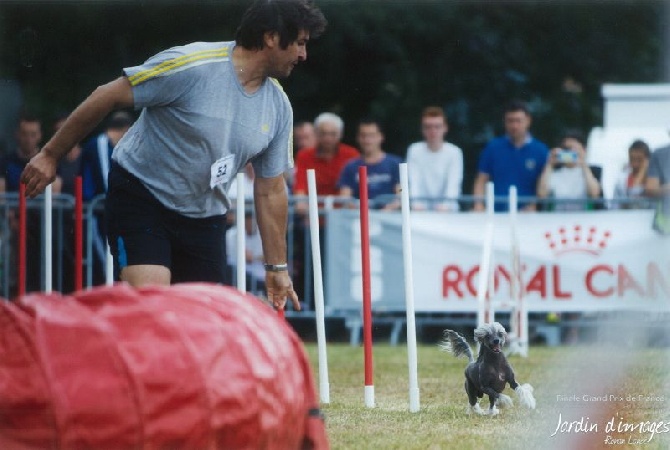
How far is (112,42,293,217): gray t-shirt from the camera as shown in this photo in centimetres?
502

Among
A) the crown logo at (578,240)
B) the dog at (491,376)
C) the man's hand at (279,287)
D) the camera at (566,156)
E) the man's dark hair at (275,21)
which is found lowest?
the dog at (491,376)

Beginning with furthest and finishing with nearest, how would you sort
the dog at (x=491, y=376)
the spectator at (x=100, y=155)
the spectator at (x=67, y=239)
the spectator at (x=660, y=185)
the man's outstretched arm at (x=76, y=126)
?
1. the spectator at (x=67, y=239)
2. the spectator at (x=660, y=185)
3. the spectator at (x=100, y=155)
4. the dog at (x=491, y=376)
5. the man's outstretched arm at (x=76, y=126)

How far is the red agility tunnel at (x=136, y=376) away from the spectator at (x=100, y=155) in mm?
6813

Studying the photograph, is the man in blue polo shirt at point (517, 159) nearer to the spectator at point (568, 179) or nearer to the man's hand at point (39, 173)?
the spectator at point (568, 179)

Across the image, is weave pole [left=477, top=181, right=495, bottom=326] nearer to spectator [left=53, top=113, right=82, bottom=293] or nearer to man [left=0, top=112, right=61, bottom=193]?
spectator [left=53, top=113, right=82, bottom=293]

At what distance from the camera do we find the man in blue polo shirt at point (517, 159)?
11320mm

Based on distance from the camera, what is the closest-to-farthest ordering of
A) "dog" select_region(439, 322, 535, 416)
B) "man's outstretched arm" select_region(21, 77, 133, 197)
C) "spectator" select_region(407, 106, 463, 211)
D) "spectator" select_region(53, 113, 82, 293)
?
"man's outstretched arm" select_region(21, 77, 133, 197), "dog" select_region(439, 322, 535, 416), "spectator" select_region(53, 113, 82, 293), "spectator" select_region(407, 106, 463, 211)

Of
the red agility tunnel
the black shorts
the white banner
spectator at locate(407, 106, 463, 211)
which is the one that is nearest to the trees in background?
spectator at locate(407, 106, 463, 211)

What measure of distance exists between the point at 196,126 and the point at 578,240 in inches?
254

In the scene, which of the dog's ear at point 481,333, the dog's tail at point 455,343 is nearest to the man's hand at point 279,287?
the dog's ear at point 481,333

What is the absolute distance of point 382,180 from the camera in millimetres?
11297

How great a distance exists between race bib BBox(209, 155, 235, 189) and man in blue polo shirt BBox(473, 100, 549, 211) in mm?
6267

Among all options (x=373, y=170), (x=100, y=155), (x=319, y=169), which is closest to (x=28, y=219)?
(x=100, y=155)

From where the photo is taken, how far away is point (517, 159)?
11375mm
